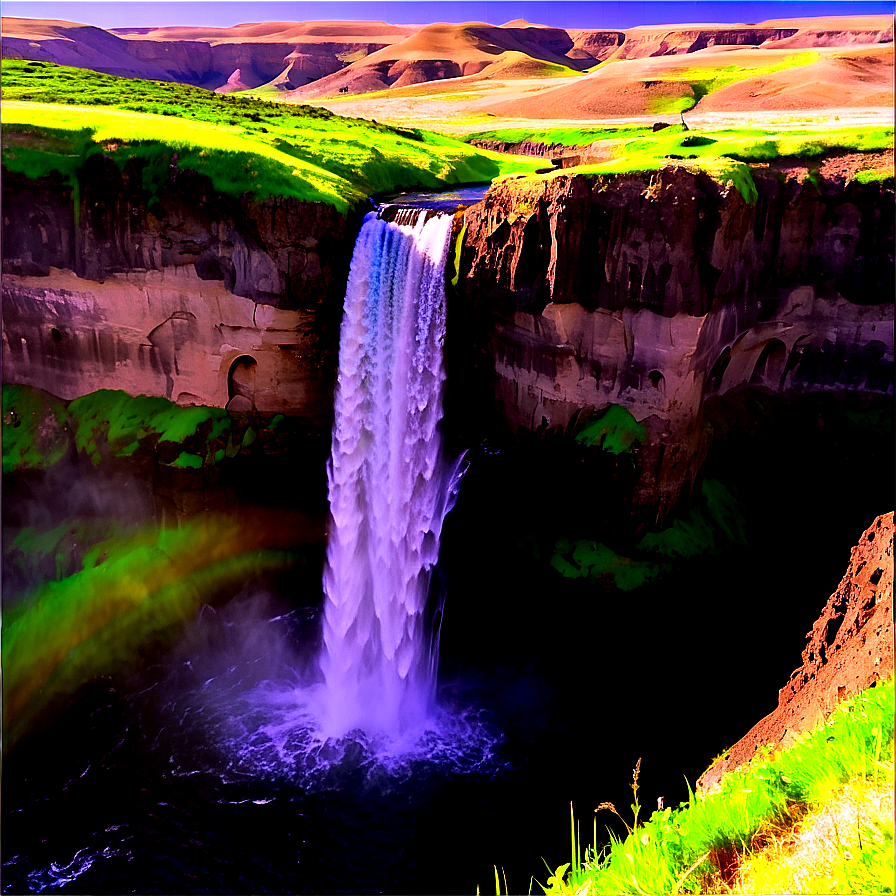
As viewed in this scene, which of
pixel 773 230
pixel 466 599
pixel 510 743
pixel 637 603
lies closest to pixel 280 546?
pixel 466 599

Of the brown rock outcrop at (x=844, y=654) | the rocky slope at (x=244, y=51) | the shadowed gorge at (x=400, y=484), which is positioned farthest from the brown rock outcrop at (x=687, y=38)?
the brown rock outcrop at (x=844, y=654)

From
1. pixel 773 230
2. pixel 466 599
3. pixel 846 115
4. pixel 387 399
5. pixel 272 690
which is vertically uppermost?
pixel 846 115

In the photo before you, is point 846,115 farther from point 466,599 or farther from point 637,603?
point 466,599

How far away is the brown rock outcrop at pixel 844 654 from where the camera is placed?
7438 millimetres

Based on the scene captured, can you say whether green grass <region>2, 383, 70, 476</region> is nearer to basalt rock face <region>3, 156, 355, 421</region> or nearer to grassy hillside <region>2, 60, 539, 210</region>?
basalt rock face <region>3, 156, 355, 421</region>

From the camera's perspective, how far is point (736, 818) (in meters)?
4.93

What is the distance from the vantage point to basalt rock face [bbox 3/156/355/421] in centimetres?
1959

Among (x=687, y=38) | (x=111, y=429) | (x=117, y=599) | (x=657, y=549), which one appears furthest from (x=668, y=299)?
(x=687, y=38)

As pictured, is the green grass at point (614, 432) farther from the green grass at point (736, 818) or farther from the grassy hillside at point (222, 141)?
the green grass at point (736, 818)

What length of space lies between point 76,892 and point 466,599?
1168cm

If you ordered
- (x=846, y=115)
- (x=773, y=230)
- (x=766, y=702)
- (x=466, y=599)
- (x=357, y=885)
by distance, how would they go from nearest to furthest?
(x=357, y=885), (x=766, y=702), (x=773, y=230), (x=466, y=599), (x=846, y=115)

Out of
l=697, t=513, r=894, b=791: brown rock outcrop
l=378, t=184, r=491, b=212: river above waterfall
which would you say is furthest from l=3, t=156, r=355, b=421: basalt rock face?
l=697, t=513, r=894, b=791: brown rock outcrop

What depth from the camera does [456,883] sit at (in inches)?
561

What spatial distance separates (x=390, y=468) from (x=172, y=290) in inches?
329
